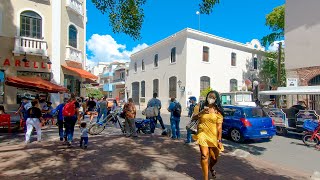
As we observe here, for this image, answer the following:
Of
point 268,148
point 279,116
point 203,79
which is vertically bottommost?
point 268,148

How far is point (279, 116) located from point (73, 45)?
527 inches

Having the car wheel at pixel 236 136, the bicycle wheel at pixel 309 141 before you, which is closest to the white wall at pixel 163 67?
the car wheel at pixel 236 136

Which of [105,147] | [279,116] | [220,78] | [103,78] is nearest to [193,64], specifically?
[220,78]

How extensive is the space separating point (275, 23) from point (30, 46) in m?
25.2

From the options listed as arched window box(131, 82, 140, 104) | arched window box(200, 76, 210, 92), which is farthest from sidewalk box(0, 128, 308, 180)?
arched window box(131, 82, 140, 104)

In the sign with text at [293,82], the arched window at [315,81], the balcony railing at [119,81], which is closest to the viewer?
the sign with text at [293,82]

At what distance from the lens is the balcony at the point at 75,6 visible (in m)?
17.5

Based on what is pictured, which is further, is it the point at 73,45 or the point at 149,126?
the point at 73,45

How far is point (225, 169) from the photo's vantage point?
6.59 metres

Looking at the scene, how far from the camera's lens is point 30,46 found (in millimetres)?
15562

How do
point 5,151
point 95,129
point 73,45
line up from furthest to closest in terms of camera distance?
1. point 73,45
2. point 95,129
3. point 5,151

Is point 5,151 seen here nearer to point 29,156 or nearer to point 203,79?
point 29,156

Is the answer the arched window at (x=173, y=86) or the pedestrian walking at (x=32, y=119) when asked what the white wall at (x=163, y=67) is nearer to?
the arched window at (x=173, y=86)

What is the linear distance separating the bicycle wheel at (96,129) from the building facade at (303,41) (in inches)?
613
